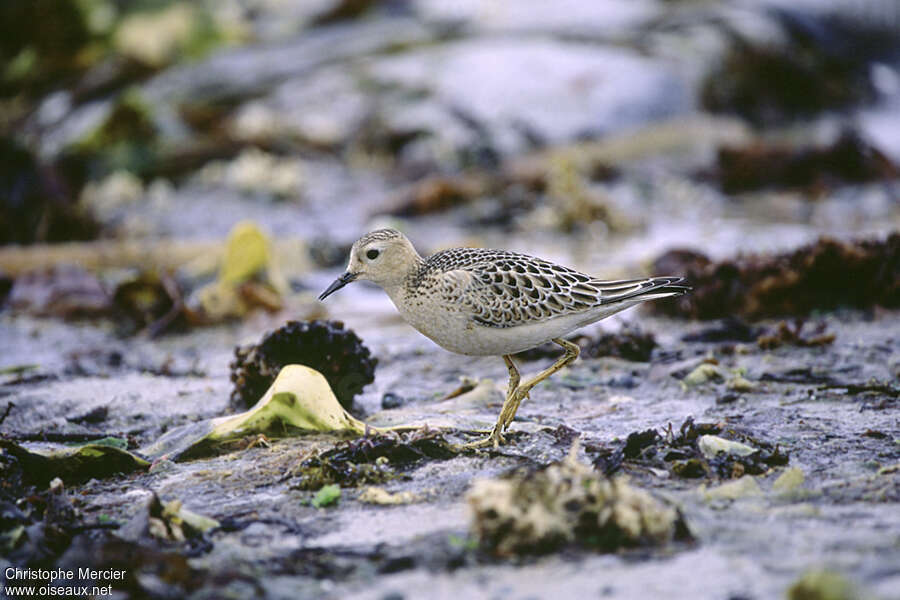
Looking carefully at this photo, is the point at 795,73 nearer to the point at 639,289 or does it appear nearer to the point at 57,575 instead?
the point at 639,289

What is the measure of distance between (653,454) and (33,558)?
7.35 feet

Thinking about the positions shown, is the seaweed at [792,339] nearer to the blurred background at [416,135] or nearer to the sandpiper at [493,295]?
the sandpiper at [493,295]

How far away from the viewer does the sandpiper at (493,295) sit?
4.34 meters

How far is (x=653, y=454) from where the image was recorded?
12.5 ft

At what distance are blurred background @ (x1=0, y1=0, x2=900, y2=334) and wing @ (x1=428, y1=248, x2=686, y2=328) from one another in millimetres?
3464

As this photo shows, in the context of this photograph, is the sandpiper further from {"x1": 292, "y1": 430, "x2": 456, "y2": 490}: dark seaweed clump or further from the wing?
{"x1": 292, "y1": 430, "x2": 456, "y2": 490}: dark seaweed clump

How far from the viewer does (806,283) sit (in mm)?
6797

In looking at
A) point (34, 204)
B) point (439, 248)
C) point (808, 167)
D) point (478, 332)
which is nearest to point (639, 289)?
point (478, 332)

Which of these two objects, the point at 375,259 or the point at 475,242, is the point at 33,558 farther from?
the point at 475,242

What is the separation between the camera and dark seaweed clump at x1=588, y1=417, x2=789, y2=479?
3.59 m

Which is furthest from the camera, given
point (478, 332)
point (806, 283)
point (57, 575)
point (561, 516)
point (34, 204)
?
point (34, 204)

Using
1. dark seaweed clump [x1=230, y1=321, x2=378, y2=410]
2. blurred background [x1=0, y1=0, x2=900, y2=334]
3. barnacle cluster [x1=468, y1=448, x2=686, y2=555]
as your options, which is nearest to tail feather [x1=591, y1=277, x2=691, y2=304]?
dark seaweed clump [x1=230, y1=321, x2=378, y2=410]

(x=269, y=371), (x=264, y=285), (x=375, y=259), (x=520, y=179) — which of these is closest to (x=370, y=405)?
(x=269, y=371)

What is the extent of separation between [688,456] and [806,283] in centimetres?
347
